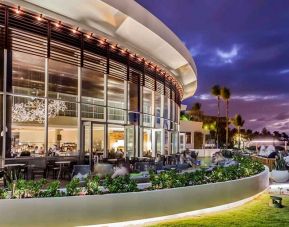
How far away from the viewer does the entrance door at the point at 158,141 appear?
23202 millimetres

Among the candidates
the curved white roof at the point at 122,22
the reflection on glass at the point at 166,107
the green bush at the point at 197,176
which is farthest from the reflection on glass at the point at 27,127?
the reflection on glass at the point at 166,107

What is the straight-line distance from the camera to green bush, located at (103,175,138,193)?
28.1 ft

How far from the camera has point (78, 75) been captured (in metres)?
16.6

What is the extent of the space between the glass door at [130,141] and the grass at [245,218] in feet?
30.9

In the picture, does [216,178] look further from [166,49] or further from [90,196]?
[166,49]

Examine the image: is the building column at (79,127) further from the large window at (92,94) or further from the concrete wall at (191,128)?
the concrete wall at (191,128)

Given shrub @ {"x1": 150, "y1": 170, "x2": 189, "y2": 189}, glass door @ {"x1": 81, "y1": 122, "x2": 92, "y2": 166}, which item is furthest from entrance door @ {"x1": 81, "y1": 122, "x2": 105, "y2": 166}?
shrub @ {"x1": 150, "y1": 170, "x2": 189, "y2": 189}

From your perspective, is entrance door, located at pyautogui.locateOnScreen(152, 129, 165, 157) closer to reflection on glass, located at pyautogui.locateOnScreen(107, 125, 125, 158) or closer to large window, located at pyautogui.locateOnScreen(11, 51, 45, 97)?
reflection on glass, located at pyautogui.locateOnScreen(107, 125, 125, 158)

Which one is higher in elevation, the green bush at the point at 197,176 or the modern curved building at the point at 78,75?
the modern curved building at the point at 78,75

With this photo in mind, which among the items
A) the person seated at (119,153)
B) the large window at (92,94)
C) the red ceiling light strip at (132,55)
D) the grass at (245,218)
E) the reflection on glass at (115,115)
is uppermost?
the red ceiling light strip at (132,55)

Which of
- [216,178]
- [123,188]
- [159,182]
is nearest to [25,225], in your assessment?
[123,188]

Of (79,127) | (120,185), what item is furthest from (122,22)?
(120,185)

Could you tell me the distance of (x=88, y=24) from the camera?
1666 centimetres

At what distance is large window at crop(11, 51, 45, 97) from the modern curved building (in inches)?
1.4
